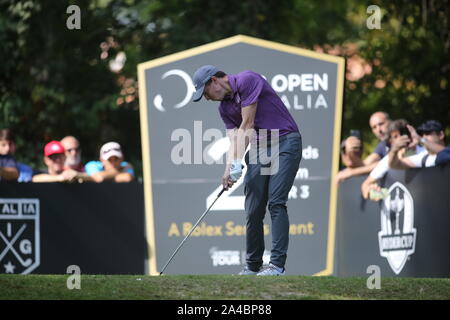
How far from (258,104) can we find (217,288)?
68.8 inches

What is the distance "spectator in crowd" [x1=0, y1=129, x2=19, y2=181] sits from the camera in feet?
37.7

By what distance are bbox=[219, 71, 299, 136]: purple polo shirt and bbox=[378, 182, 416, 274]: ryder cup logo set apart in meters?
2.35

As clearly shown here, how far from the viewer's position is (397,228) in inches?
392

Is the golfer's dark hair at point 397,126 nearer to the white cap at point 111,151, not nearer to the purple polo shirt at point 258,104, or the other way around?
the purple polo shirt at point 258,104

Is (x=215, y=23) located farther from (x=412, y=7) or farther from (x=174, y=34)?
(x=412, y=7)

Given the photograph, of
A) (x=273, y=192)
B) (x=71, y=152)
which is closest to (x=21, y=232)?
(x=71, y=152)

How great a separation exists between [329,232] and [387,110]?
688cm

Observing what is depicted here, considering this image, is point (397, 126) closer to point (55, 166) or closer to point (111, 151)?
point (111, 151)

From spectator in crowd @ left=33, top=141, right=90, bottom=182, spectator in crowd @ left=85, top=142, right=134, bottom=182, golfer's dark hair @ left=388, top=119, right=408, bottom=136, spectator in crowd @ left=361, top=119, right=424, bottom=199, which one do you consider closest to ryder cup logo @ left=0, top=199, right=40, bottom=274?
spectator in crowd @ left=33, top=141, right=90, bottom=182

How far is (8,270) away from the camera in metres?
11.0

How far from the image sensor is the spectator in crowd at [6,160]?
11.5m

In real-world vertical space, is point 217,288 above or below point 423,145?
below

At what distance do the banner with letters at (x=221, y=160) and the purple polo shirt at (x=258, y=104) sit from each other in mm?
2819

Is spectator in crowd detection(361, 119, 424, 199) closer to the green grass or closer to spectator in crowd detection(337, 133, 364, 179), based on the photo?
spectator in crowd detection(337, 133, 364, 179)
